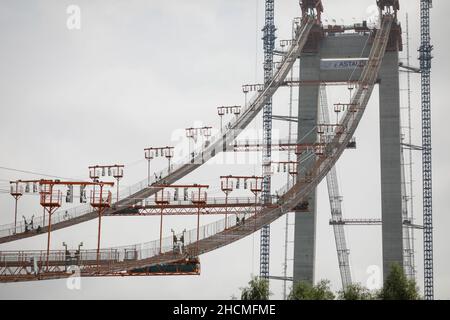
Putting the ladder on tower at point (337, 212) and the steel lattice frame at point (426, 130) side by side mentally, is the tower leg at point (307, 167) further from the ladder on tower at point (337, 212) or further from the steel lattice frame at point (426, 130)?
the steel lattice frame at point (426, 130)

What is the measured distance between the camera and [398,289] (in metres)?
88.3

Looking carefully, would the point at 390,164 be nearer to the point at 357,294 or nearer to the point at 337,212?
the point at 337,212

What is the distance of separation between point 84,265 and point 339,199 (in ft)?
149

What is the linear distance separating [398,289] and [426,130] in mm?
53506

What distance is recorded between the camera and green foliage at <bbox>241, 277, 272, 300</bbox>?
8744 centimetres

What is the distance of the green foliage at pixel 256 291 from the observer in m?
87.4

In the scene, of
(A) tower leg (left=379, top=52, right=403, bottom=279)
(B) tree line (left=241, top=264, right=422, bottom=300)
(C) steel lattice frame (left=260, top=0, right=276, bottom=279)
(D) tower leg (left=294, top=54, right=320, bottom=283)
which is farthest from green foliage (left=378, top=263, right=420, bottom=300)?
(C) steel lattice frame (left=260, top=0, right=276, bottom=279)

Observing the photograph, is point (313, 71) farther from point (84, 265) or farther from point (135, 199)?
point (84, 265)

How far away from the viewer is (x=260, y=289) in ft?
288

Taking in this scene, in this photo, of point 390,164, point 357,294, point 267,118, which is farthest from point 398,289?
point 267,118

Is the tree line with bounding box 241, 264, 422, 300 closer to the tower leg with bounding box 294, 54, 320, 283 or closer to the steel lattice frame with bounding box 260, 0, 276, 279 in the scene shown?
the tower leg with bounding box 294, 54, 320, 283

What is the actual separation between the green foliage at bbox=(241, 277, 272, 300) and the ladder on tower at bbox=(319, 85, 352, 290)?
33.8 meters
